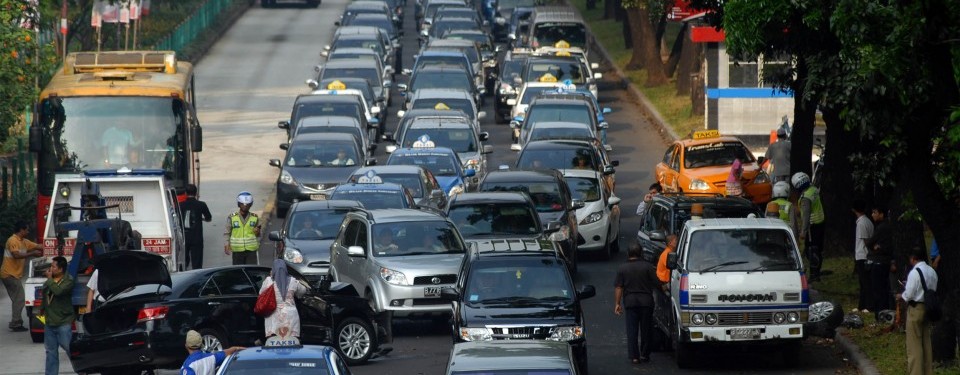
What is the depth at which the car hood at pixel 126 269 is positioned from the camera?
20781 mm

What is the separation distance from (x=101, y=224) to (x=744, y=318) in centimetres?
860

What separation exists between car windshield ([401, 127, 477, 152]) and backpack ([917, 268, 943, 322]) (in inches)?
757

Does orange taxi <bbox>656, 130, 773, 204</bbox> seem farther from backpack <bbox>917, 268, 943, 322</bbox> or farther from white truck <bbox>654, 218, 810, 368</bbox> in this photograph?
backpack <bbox>917, 268, 943, 322</bbox>

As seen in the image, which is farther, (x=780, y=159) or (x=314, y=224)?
(x=780, y=159)

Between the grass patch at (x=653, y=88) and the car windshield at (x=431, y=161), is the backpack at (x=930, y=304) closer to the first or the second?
the car windshield at (x=431, y=161)

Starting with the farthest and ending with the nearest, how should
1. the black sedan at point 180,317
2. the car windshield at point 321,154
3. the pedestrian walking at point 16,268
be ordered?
the car windshield at point 321,154 < the pedestrian walking at point 16,268 < the black sedan at point 180,317

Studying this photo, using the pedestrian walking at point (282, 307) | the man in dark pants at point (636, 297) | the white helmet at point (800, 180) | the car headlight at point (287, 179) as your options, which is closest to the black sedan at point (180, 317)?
the pedestrian walking at point (282, 307)

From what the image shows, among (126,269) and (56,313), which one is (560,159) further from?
(56,313)

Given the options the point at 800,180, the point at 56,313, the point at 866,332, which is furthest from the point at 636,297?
the point at 800,180

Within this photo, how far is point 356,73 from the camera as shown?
154 feet

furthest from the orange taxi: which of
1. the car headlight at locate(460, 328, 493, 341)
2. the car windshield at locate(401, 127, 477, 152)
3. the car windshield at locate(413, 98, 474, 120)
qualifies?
the car headlight at locate(460, 328, 493, 341)

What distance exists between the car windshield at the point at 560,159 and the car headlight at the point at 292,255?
7498 millimetres

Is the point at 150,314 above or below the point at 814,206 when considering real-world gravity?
below

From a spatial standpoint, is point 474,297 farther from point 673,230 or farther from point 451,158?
point 451,158
